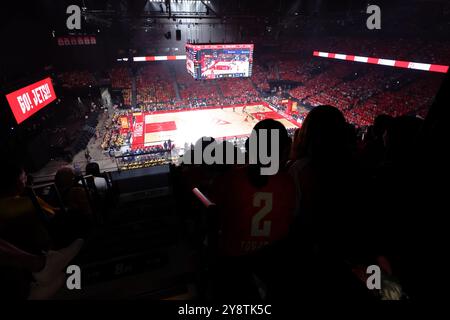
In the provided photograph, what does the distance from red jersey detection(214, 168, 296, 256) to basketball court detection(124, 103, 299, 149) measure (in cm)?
1731

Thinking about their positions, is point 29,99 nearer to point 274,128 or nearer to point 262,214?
point 274,128

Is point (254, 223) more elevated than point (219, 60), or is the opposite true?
point (219, 60)

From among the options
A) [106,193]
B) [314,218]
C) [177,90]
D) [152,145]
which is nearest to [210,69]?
[152,145]

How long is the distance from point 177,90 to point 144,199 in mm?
29618

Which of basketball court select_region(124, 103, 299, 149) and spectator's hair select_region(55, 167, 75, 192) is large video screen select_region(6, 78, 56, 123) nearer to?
basketball court select_region(124, 103, 299, 149)

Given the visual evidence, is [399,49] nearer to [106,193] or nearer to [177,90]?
[177,90]

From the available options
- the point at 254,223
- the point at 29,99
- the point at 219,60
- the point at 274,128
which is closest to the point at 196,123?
the point at 219,60

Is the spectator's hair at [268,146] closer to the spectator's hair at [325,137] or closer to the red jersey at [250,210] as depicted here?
the red jersey at [250,210]

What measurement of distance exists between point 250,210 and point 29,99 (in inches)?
622

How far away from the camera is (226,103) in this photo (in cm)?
2998

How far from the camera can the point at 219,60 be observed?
2094 centimetres

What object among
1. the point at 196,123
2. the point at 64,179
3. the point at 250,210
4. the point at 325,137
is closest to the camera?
the point at 250,210

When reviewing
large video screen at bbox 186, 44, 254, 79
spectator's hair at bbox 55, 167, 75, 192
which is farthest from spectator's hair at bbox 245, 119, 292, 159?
large video screen at bbox 186, 44, 254, 79

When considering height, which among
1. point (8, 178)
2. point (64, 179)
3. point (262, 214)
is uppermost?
point (8, 178)
